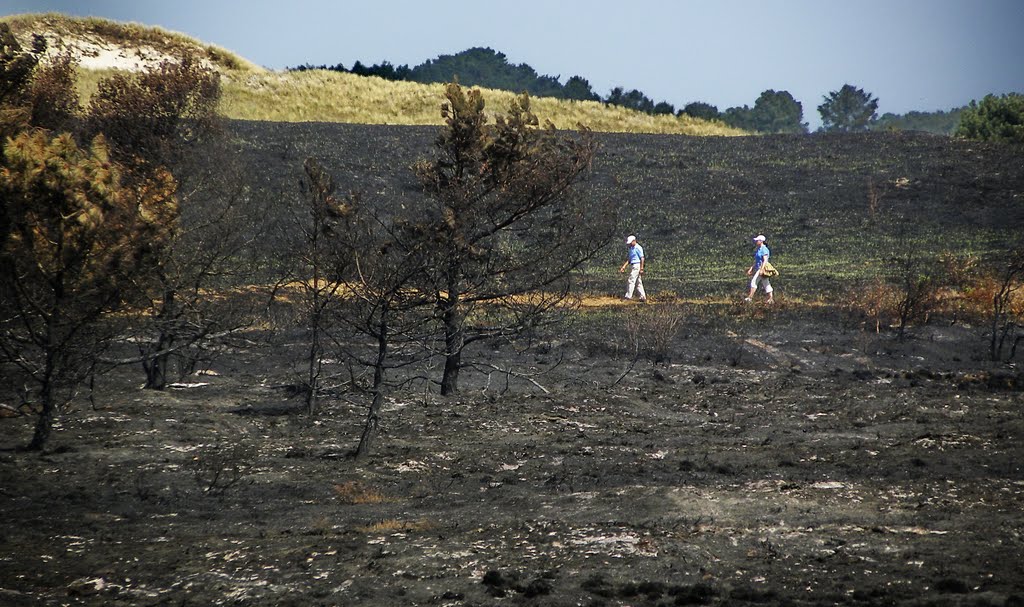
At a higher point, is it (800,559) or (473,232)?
(473,232)

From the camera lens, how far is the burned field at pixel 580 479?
8.27 metres

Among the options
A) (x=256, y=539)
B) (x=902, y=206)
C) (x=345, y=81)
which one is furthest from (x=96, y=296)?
(x=345, y=81)

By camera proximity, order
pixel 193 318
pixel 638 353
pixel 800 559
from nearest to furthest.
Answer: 1. pixel 800 559
2. pixel 193 318
3. pixel 638 353

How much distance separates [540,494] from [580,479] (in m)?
0.90

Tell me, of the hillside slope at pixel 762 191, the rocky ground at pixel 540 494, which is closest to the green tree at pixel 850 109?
the hillside slope at pixel 762 191

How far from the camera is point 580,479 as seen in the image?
40.3ft

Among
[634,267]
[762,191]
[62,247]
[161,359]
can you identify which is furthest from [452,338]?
[762,191]

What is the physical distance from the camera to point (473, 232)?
1647 centimetres

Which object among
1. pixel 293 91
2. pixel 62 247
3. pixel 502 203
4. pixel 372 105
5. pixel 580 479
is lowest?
pixel 580 479

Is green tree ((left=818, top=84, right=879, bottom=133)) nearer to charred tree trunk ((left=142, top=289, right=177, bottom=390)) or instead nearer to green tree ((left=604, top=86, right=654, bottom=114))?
green tree ((left=604, top=86, right=654, bottom=114))

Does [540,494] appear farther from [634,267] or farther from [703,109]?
[703,109]

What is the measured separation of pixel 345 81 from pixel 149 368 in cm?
5818

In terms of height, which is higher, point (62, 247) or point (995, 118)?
point (995, 118)

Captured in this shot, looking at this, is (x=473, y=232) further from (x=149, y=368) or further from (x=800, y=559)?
(x=800, y=559)
